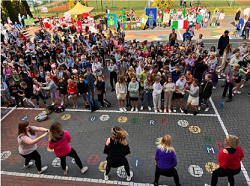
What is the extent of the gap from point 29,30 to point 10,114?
892 inches

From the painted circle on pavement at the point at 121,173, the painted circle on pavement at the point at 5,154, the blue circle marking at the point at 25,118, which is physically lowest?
the painted circle on pavement at the point at 5,154

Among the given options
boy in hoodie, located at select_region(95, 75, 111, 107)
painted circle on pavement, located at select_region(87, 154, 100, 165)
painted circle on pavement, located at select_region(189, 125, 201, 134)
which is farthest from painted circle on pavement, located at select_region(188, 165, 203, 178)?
boy in hoodie, located at select_region(95, 75, 111, 107)

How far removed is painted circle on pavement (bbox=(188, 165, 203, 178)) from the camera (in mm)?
5181

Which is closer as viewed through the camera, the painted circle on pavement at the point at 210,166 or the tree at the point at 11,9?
the painted circle on pavement at the point at 210,166

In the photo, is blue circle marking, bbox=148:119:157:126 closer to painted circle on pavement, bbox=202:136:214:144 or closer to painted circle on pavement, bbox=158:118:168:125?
painted circle on pavement, bbox=158:118:168:125

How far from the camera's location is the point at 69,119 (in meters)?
8.16

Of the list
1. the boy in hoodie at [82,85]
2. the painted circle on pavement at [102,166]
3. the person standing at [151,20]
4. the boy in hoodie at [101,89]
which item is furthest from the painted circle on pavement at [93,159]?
the person standing at [151,20]

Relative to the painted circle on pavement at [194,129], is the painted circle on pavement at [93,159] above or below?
below

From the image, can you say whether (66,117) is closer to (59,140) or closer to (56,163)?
(56,163)

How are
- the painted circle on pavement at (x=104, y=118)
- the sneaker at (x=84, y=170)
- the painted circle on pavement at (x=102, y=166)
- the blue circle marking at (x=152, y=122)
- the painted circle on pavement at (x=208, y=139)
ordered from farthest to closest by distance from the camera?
the painted circle on pavement at (x=104, y=118) < the blue circle marking at (x=152, y=122) < the painted circle on pavement at (x=208, y=139) < the painted circle on pavement at (x=102, y=166) < the sneaker at (x=84, y=170)

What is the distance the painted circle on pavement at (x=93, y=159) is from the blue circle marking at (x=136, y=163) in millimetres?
1178

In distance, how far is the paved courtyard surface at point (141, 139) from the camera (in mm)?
5352

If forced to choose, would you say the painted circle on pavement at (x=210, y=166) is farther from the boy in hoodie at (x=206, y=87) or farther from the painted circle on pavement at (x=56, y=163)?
the painted circle on pavement at (x=56, y=163)

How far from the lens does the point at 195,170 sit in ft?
17.5
